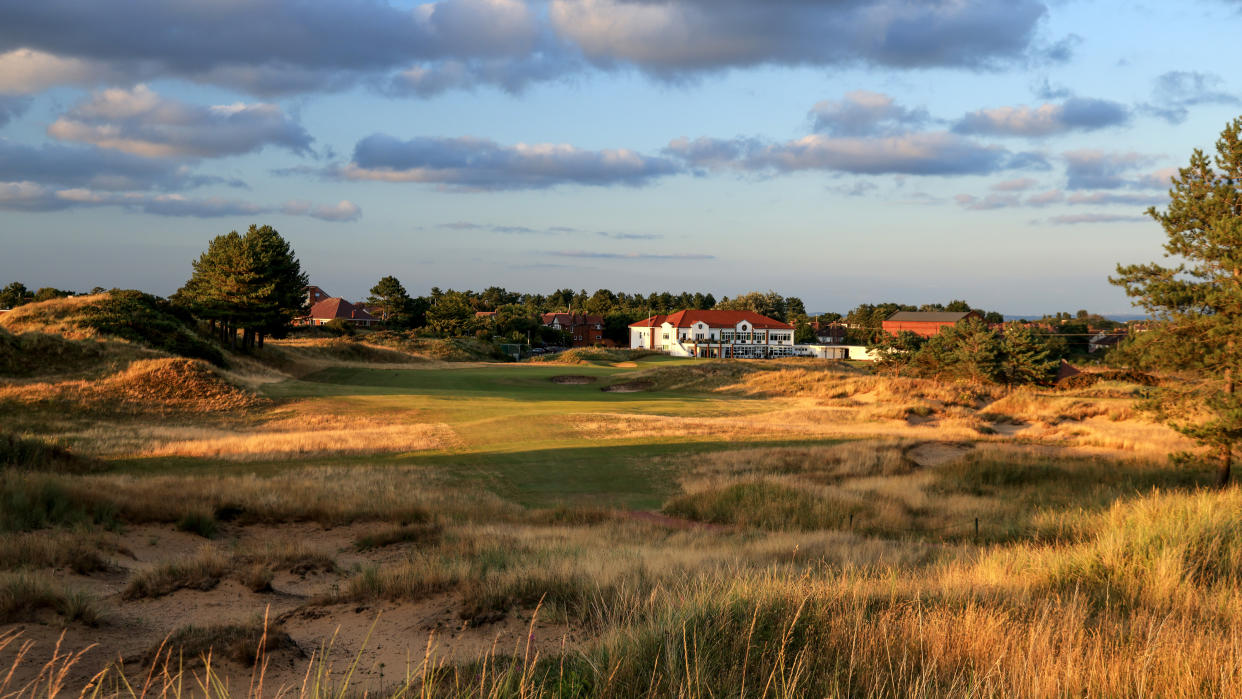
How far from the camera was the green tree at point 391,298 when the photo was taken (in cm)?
11844

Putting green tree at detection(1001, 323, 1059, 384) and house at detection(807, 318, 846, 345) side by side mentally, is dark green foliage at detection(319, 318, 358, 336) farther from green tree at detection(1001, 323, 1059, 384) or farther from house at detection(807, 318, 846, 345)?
house at detection(807, 318, 846, 345)

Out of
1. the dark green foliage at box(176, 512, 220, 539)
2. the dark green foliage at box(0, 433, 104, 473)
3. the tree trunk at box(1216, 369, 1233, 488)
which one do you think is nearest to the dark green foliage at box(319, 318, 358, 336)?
the dark green foliage at box(0, 433, 104, 473)

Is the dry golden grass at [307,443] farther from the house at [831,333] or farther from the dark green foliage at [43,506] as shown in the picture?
the house at [831,333]

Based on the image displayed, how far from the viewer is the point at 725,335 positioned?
118375 millimetres

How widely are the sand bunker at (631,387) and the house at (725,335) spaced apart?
2303 inches

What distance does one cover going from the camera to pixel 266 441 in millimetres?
24109

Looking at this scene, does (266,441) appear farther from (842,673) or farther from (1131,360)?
(1131,360)

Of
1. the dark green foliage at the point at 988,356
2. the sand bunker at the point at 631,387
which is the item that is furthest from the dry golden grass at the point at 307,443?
the dark green foliage at the point at 988,356

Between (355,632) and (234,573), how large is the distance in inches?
136

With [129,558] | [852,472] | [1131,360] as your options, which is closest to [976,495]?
[852,472]

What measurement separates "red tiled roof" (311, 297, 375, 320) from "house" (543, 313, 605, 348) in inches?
1492

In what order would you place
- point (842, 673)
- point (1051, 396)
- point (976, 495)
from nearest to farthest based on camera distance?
point (842, 673) → point (976, 495) → point (1051, 396)

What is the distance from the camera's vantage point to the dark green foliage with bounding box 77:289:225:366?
150 feet

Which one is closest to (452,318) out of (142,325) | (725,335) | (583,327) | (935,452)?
(583,327)
